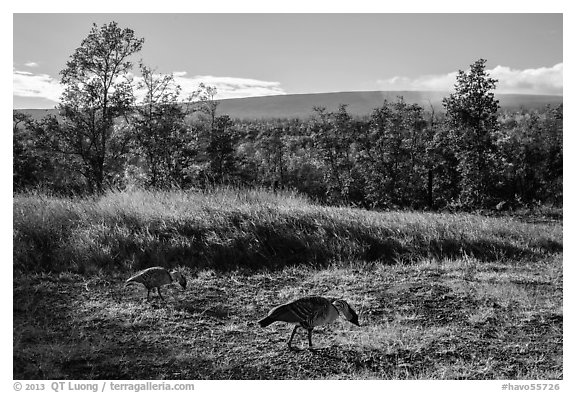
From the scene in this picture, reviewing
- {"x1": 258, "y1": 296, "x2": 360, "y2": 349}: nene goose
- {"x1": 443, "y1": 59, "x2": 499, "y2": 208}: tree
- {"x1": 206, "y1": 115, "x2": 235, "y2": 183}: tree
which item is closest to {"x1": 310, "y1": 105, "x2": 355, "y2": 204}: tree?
{"x1": 206, "y1": 115, "x2": 235, "y2": 183}: tree

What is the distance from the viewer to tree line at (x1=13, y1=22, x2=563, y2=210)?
12.9 m

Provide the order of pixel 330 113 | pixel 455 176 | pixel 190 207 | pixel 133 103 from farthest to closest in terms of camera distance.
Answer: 1. pixel 330 113
2. pixel 455 176
3. pixel 133 103
4. pixel 190 207

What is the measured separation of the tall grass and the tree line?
147 inches

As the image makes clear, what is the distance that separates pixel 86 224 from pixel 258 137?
70.1ft

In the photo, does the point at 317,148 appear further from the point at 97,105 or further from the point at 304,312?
the point at 304,312

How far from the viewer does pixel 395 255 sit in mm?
7539

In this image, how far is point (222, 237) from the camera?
24.3 ft

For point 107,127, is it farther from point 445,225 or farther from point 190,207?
point 445,225

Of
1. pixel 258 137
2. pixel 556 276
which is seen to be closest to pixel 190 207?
pixel 556 276

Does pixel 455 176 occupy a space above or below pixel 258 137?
below

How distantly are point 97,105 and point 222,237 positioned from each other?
306 inches

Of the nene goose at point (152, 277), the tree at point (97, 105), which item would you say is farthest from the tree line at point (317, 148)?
the nene goose at point (152, 277)

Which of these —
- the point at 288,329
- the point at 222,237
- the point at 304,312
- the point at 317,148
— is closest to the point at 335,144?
the point at 317,148

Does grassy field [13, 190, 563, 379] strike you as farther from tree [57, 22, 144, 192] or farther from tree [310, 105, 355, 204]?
tree [310, 105, 355, 204]
